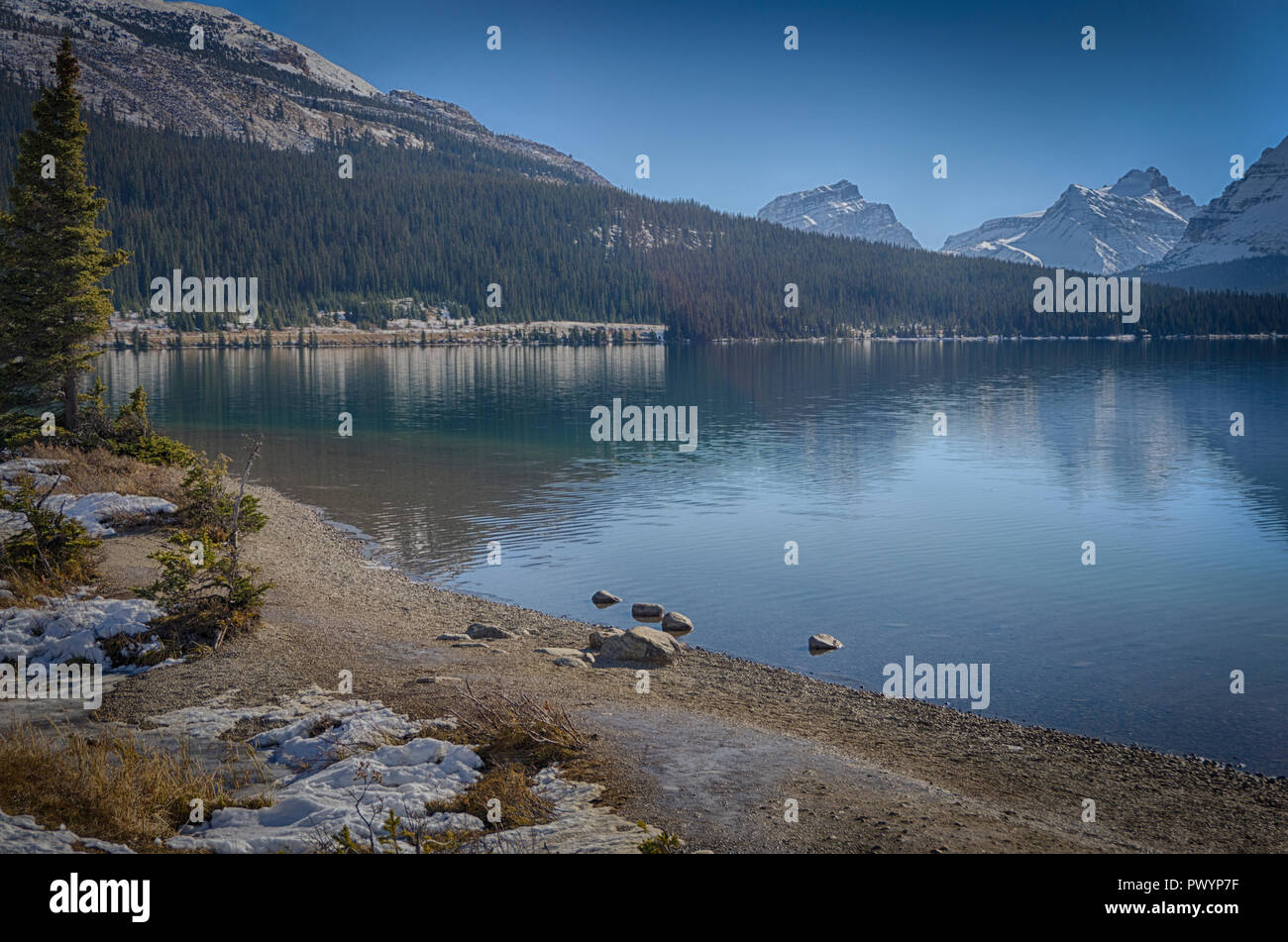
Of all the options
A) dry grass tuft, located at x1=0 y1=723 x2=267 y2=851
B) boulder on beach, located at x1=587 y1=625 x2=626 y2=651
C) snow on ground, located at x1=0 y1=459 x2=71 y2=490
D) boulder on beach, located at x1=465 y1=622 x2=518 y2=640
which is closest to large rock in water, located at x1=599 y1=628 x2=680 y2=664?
boulder on beach, located at x1=587 y1=625 x2=626 y2=651

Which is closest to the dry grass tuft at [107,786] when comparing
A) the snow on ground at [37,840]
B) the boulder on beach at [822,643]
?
the snow on ground at [37,840]

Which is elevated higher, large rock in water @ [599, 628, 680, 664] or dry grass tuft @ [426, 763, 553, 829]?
dry grass tuft @ [426, 763, 553, 829]

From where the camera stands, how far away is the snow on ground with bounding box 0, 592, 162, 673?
15727 millimetres

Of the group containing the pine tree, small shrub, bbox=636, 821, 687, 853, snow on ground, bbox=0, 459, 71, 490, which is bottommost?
small shrub, bbox=636, 821, 687, 853

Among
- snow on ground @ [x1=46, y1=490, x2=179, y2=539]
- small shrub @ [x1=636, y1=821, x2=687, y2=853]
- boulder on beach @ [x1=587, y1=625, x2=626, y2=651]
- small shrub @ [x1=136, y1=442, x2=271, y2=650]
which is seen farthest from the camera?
snow on ground @ [x1=46, y1=490, x2=179, y2=539]

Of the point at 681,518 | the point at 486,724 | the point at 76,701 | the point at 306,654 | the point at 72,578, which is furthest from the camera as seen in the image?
the point at 681,518

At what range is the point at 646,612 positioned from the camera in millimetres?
23250

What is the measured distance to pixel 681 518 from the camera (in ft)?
117

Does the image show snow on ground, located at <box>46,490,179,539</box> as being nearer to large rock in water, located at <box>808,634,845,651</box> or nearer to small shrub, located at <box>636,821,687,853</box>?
large rock in water, located at <box>808,634,845,651</box>

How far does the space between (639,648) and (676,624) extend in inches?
145

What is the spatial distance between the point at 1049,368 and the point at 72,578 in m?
136

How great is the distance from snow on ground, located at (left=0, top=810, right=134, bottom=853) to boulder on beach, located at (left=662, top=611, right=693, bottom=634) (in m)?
14.4

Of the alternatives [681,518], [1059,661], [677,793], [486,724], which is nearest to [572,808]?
[677,793]
